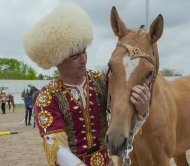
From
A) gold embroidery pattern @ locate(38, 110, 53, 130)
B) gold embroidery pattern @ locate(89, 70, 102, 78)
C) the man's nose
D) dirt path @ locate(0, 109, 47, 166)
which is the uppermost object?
the man's nose

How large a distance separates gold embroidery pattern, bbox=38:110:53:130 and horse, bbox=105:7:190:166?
0.45 m

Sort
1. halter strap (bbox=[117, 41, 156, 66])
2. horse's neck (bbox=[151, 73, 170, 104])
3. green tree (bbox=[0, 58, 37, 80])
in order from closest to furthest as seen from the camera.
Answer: halter strap (bbox=[117, 41, 156, 66]) < horse's neck (bbox=[151, 73, 170, 104]) < green tree (bbox=[0, 58, 37, 80])

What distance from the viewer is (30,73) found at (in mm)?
97000

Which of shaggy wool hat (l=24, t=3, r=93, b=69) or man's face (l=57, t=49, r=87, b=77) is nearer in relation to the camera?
shaggy wool hat (l=24, t=3, r=93, b=69)

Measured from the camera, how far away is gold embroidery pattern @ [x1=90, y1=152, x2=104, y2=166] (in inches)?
117

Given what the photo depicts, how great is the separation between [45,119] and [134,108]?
642 mm

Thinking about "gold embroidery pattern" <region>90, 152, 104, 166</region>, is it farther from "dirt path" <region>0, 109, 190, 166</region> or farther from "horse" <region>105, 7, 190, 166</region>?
"dirt path" <region>0, 109, 190, 166</region>

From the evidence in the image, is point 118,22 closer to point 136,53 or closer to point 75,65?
point 136,53

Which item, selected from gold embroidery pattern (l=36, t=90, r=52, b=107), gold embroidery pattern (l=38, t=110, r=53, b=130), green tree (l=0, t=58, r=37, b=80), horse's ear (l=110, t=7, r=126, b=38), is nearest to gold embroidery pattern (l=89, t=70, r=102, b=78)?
horse's ear (l=110, t=7, r=126, b=38)

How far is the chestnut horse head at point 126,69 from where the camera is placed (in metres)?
2.50

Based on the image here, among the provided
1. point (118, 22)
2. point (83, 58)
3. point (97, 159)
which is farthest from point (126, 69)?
point (97, 159)

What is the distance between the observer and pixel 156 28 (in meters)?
3.11

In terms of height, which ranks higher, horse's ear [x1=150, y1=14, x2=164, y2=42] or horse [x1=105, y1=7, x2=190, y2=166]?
horse's ear [x1=150, y1=14, x2=164, y2=42]

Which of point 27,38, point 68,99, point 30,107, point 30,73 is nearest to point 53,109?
point 68,99
